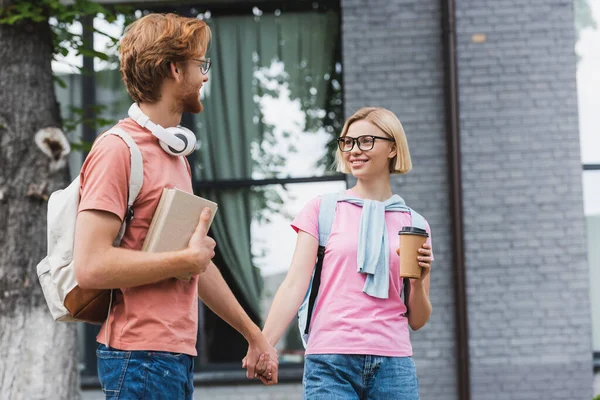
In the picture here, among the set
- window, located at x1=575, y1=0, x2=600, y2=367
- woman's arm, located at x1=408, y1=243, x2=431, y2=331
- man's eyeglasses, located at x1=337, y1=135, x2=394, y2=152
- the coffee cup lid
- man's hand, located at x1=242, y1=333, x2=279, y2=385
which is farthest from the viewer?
window, located at x1=575, y1=0, x2=600, y2=367

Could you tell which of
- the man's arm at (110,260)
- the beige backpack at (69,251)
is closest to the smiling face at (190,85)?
the beige backpack at (69,251)

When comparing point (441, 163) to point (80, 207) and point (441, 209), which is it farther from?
point (80, 207)

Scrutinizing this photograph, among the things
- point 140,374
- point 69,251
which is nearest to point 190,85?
point 69,251

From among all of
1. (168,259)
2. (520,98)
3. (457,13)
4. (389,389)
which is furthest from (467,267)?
(168,259)

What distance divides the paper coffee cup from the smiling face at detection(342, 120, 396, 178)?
1.51 ft

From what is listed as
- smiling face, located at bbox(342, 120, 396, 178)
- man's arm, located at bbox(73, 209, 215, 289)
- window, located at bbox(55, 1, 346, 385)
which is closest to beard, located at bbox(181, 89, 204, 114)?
man's arm, located at bbox(73, 209, 215, 289)

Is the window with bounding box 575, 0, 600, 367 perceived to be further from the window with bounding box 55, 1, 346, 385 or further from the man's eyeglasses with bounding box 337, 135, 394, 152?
the man's eyeglasses with bounding box 337, 135, 394, 152

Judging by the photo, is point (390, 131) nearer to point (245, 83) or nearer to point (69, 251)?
point (69, 251)

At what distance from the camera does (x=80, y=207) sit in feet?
8.27

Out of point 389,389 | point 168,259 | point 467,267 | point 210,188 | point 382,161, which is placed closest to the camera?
point 168,259

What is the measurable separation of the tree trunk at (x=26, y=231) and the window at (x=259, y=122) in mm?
2232

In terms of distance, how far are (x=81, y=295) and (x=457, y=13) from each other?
5.86 meters

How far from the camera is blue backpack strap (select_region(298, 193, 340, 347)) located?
376cm

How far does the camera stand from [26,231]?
18.4 feet
